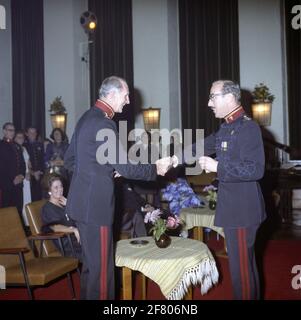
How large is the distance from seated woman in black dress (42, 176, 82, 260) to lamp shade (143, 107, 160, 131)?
6.00 meters

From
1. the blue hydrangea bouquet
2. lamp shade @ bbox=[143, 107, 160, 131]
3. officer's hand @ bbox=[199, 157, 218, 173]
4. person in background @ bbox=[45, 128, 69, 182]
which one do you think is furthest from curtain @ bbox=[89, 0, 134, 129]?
officer's hand @ bbox=[199, 157, 218, 173]

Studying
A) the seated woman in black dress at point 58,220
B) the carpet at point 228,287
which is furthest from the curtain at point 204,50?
the seated woman in black dress at point 58,220

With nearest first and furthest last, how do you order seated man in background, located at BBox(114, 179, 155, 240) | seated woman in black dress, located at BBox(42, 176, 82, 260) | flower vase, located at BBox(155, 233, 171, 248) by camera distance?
flower vase, located at BBox(155, 233, 171, 248)
seated woman in black dress, located at BBox(42, 176, 82, 260)
seated man in background, located at BBox(114, 179, 155, 240)

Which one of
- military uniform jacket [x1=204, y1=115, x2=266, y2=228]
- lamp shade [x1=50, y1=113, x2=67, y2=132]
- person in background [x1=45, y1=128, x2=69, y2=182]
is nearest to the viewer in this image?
military uniform jacket [x1=204, y1=115, x2=266, y2=228]

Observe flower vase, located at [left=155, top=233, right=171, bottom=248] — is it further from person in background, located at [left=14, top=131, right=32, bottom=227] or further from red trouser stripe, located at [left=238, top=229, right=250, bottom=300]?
person in background, located at [left=14, top=131, right=32, bottom=227]

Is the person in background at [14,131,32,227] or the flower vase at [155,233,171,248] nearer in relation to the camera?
the flower vase at [155,233,171,248]

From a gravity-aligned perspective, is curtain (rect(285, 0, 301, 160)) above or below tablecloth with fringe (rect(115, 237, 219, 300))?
above

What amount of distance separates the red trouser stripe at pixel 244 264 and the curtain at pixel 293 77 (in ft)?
25.9

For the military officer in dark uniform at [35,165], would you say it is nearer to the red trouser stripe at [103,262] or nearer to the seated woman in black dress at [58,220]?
the seated woman in black dress at [58,220]

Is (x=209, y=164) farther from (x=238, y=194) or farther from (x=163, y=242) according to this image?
(x=163, y=242)

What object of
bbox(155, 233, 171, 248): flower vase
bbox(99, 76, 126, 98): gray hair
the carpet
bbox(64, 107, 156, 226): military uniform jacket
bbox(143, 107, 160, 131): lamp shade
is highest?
bbox(143, 107, 160, 131): lamp shade

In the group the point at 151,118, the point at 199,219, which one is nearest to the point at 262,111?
the point at 151,118

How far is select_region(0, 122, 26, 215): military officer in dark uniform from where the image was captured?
696 centimetres

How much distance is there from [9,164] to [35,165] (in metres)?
0.89
